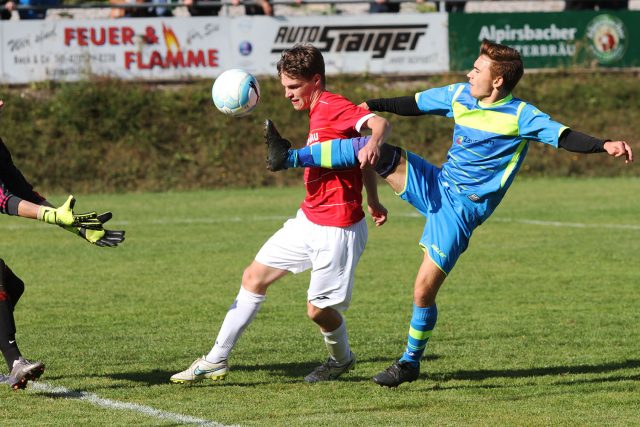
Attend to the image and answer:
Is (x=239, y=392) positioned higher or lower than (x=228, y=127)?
higher

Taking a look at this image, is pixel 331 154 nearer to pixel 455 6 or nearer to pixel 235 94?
pixel 235 94

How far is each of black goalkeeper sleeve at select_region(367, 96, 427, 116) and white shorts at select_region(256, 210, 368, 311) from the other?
2.92ft

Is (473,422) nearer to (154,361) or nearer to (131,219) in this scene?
(154,361)

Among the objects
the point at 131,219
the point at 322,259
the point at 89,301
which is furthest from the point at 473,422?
the point at 131,219

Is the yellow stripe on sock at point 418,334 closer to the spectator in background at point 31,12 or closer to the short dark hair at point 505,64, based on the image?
the short dark hair at point 505,64

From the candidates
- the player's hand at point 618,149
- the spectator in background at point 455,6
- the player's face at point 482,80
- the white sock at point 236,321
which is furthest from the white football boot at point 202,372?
the spectator in background at point 455,6

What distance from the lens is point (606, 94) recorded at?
82.9 feet

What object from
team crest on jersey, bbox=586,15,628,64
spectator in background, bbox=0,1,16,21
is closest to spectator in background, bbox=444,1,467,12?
team crest on jersey, bbox=586,15,628,64

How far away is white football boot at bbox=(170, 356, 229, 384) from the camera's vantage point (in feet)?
22.4

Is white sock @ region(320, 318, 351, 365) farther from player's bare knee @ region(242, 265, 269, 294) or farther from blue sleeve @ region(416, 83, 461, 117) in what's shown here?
blue sleeve @ region(416, 83, 461, 117)

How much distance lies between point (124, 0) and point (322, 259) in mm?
18534

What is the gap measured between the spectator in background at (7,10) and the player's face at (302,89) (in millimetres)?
17064

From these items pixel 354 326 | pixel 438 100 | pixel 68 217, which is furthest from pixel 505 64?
pixel 354 326

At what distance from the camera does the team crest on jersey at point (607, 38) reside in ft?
81.5
